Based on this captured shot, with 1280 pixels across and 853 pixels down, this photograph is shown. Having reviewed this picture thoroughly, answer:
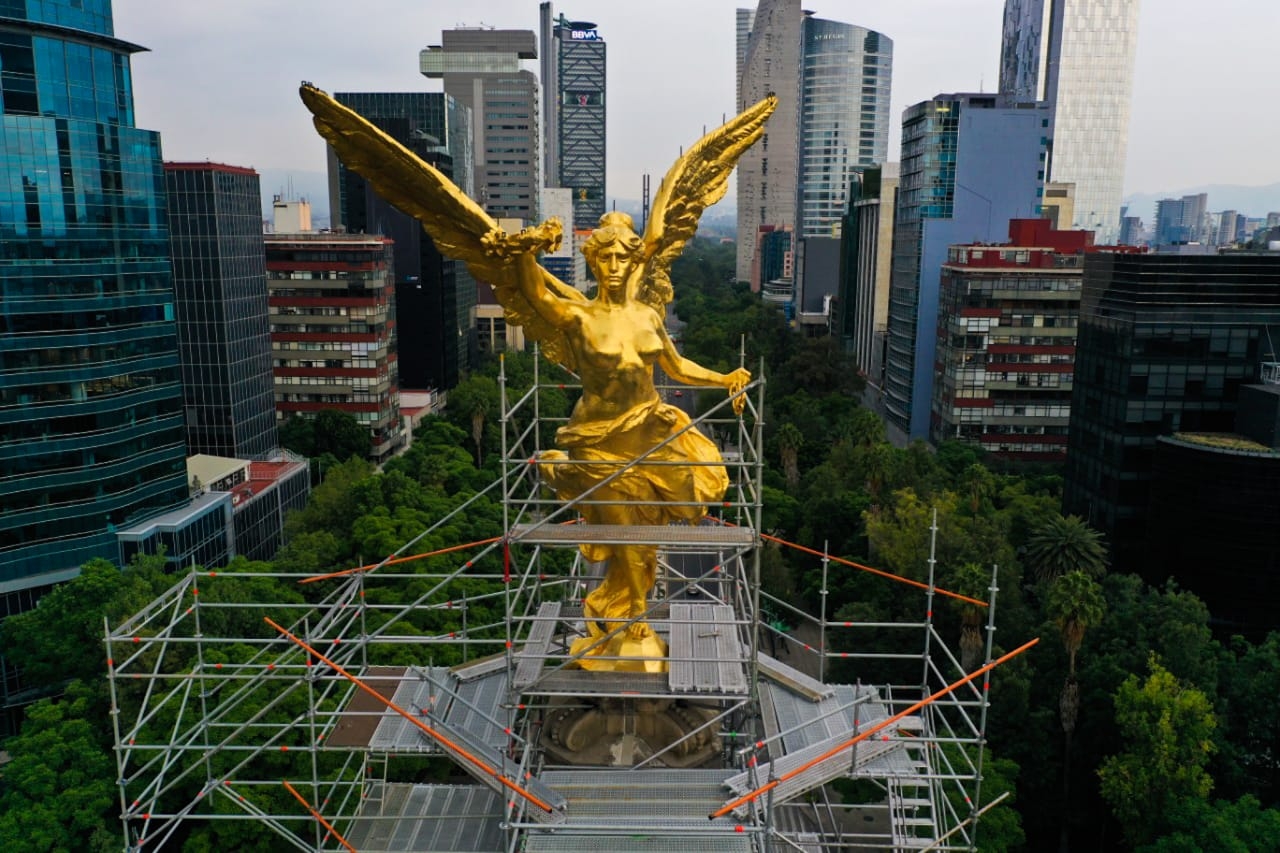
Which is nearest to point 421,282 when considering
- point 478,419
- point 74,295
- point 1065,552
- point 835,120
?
point 478,419

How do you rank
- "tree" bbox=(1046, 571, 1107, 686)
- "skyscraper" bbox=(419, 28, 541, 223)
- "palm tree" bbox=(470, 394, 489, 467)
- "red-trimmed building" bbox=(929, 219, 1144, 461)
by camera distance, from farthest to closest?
1. "skyscraper" bbox=(419, 28, 541, 223)
2. "palm tree" bbox=(470, 394, 489, 467)
3. "red-trimmed building" bbox=(929, 219, 1144, 461)
4. "tree" bbox=(1046, 571, 1107, 686)

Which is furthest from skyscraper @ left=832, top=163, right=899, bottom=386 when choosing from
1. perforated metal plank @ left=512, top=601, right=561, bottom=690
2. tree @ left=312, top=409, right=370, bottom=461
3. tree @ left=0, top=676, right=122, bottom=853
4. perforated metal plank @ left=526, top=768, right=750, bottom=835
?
perforated metal plank @ left=526, top=768, right=750, bottom=835

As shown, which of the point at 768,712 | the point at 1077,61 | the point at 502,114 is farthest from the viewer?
the point at 502,114

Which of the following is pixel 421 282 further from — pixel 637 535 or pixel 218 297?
pixel 637 535

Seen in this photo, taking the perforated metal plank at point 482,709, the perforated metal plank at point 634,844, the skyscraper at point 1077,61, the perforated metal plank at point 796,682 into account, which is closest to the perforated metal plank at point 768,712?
the perforated metal plank at point 796,682

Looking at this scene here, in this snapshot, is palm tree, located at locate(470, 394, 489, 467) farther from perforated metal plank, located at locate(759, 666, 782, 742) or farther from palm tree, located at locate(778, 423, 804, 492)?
perforated metal plank, located at locate(759, 666, 782, 742)
